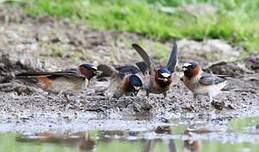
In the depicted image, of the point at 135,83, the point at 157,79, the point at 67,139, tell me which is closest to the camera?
the point at 67,139

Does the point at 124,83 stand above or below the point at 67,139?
above

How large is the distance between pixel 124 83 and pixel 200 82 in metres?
0.75

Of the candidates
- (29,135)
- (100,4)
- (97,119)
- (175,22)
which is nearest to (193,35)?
(175,22)

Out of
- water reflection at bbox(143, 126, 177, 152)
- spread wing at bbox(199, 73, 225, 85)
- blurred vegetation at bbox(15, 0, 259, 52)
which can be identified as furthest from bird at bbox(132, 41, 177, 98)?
blurred vegetation at bbox(15, 0, 259, 52)

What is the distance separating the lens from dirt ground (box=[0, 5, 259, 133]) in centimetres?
868

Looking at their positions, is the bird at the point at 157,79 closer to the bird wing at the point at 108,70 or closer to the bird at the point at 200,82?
the bird at the point at 200,82

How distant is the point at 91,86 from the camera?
415 inches

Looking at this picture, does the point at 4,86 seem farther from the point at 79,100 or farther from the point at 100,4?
the point at 100,4

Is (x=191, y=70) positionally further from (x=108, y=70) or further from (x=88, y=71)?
(x=88, y=71)

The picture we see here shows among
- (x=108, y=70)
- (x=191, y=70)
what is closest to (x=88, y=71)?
(x=108, y=70)

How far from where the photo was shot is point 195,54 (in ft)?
40.8

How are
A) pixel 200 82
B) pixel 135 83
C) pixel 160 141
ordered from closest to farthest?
pixel 160 141 → pixel 135 83 → pixel 200 82

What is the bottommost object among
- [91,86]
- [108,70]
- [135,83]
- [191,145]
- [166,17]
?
[191,145]

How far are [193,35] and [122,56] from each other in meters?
1.36
